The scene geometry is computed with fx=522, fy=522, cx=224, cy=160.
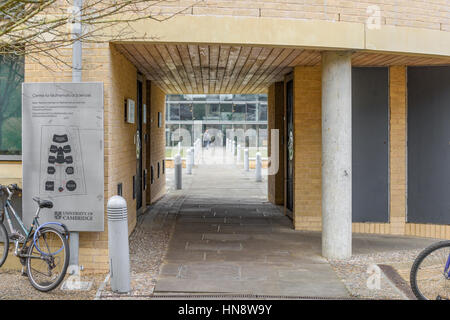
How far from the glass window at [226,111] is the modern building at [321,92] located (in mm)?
26645

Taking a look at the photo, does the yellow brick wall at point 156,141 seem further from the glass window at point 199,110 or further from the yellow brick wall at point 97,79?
the glass window at point 199,110

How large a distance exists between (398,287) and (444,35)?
12.8 feet

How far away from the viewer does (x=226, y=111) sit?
3909 cm

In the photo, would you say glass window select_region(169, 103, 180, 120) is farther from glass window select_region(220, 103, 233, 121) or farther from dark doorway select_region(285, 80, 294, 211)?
dark doorway select_region(285, 80, 294, 211)

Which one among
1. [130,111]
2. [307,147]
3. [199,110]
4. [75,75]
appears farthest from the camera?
[199,110]

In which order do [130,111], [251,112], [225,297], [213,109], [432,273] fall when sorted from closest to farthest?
[432,273] → [225,297] → [130,111] → [251,112] → [213,109]

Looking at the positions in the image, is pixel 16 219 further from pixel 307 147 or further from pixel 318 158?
pixel 318 158

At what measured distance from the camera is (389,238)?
29.4 ft

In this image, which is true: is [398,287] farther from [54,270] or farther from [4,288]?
[4,288]

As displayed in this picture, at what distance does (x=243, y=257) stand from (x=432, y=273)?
9.45ft

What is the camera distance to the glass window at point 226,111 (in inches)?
1534

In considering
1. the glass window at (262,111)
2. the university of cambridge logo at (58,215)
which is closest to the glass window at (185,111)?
the glass window at (262,111)

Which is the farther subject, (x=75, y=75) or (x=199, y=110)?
(x=199, y=110)

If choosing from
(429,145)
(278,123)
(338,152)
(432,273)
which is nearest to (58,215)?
(338,152)
